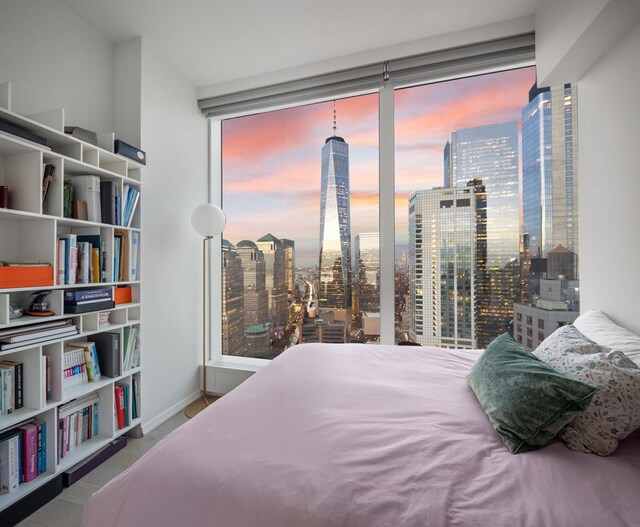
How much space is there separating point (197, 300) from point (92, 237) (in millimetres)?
1148

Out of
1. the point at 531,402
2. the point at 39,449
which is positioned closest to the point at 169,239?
the point at 39,449

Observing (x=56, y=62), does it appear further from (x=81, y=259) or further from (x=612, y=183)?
(x=612, y=183)

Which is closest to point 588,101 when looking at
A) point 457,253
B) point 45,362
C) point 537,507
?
point 457,253

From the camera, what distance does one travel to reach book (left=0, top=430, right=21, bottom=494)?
1492mm

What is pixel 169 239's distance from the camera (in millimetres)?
2578

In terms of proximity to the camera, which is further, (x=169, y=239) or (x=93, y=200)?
(x=169, y=239)

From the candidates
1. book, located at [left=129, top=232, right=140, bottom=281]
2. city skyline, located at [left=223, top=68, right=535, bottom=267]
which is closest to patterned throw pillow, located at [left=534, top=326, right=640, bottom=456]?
city skyline, located at [left=223, top=68, right=535, bottom=267]

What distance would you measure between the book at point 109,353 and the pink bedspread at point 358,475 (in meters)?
1.30

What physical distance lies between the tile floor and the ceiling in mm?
2946

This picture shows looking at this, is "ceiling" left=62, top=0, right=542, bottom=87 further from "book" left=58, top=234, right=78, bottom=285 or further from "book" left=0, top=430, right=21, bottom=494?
"book" left=0, top=430, right=21, bottom=494

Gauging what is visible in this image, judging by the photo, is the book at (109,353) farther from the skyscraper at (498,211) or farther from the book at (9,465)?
the skyscraper at (498,211)

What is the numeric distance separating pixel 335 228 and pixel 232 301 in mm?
1282

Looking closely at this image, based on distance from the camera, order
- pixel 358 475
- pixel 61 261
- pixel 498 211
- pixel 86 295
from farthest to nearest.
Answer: pixel 498 211
pixel 86 295
pixel 61 261
pixel 358 475

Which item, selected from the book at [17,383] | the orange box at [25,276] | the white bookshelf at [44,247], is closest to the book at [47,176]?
the white bookshelf at [44,247]
